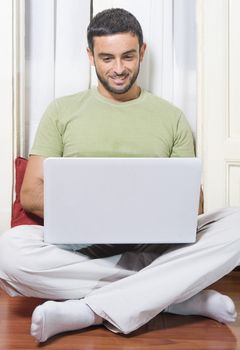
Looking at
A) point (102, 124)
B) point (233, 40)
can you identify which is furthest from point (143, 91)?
point (233, 40)

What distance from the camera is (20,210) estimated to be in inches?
91.9

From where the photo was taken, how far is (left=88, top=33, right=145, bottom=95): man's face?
2.24 meters

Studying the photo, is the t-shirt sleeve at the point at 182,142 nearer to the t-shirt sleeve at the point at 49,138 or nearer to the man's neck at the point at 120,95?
the man's neck at the point at 120,95

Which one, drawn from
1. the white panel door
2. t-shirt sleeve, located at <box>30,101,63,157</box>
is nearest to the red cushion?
t-shirt sleeve, located at <box>30,101,63,157</box>

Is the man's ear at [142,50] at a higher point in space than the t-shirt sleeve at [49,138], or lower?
higher

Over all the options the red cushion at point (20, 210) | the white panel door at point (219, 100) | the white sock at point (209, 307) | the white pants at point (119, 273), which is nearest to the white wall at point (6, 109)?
the red cushion at point (20, 210)

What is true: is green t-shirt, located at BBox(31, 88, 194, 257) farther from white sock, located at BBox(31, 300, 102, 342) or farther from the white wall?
white sock, located at BBox(31, 300, 102, 342)

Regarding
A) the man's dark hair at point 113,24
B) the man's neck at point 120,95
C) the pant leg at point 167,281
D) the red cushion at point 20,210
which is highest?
the man's dark hair at point 113,24

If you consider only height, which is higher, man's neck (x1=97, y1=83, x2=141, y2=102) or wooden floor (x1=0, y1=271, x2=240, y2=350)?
man's neck (x1=97, y1=83, x2=141, y2=102)

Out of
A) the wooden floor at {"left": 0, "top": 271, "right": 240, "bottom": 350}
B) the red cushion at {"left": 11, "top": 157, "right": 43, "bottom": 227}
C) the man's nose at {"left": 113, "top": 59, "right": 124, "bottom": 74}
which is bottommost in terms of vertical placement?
the wooden floor at {"left": 0, "top": 271, "right": 240, "bottom": 350}

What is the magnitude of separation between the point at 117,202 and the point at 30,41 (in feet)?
3.87

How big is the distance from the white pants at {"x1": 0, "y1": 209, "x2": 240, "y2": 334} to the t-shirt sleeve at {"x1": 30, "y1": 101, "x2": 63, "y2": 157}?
39 centimetres

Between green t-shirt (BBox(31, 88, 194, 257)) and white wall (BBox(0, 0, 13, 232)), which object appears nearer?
green t-shirt (BBox(31, 88, 194, 257))

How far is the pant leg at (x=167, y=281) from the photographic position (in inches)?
67.6
